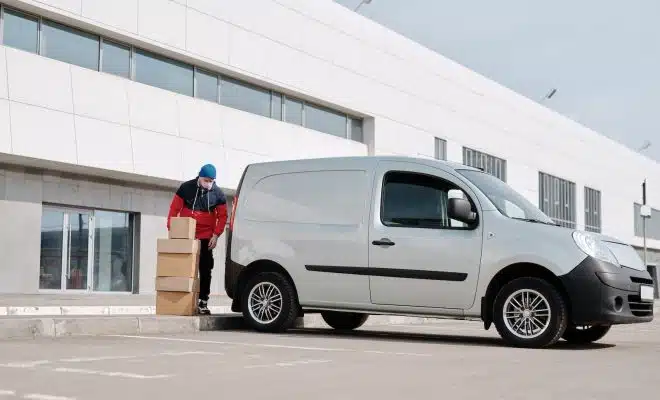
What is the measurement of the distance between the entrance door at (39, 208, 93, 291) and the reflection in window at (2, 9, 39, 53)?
4129mm

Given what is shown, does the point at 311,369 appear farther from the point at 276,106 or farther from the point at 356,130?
the point at 356,130

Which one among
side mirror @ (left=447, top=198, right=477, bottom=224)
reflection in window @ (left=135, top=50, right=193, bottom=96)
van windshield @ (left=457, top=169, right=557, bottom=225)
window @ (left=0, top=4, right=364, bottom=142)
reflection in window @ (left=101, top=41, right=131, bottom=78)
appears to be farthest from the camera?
reflection in window @ (left=135, top=50, right=193, bottom=96)

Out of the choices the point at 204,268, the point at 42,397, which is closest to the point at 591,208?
the point at 204,268

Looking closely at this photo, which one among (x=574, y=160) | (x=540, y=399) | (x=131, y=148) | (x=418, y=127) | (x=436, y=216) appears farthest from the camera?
(x=574, y=160)

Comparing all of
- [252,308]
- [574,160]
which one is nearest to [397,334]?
[252,308]

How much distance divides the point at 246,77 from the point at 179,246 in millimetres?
17812

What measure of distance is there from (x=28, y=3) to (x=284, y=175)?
501 inches

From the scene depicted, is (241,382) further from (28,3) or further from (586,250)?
(28,3)

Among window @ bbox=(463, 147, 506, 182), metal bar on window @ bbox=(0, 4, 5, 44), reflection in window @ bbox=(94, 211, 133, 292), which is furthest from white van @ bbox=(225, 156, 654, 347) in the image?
window @ bbox=(463, 147, 506, 182)

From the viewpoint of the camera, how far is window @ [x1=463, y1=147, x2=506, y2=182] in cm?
4178

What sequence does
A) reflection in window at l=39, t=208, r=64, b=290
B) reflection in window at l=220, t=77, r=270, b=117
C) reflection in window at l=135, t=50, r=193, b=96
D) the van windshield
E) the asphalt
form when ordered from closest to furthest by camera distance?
the asphalt, the van windshield, reflection in window at l=39, t=208, r=64, b=290, reflection in window at l=135, t=50, r=193, b=96, reflection in window at l=220, t=77, r=270, b=117

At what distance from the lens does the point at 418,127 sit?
37312 millimetres

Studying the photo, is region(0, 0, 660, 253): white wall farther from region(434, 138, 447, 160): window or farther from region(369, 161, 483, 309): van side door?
region(369, 161, 483, 309): van side door

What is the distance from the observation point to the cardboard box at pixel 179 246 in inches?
437
